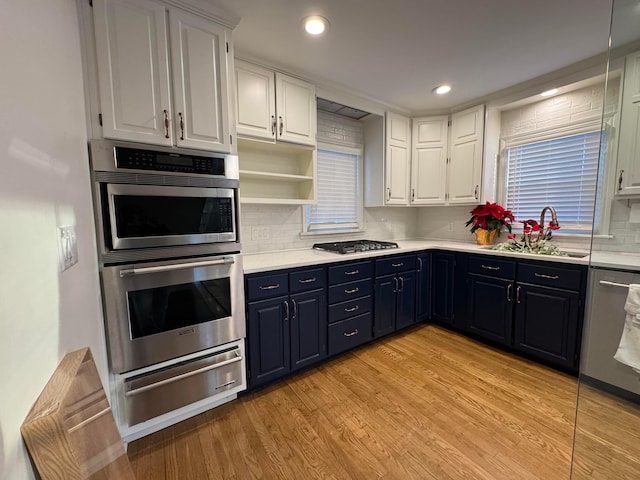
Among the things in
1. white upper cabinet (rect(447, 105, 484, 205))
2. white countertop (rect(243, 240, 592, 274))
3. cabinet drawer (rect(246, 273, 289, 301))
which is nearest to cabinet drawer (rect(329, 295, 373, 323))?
white countertop (rect(243, 240, 592, 274))

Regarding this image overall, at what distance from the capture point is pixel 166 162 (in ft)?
5.12

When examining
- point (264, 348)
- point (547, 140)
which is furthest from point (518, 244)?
point (264, 348)

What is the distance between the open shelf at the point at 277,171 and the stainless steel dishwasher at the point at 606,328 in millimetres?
2235

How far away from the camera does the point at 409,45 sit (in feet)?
6.69

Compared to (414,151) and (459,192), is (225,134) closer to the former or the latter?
(414,151)

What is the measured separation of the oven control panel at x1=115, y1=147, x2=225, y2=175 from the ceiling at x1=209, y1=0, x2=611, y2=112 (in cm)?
93

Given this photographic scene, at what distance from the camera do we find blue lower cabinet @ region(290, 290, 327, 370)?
2.13 metres

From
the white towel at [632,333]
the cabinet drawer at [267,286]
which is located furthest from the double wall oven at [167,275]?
the white towel at [632,333]

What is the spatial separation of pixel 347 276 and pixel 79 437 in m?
1.91

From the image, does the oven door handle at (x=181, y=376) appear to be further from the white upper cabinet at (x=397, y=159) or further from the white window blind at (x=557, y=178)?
the white window blind at (x=557, y=178)

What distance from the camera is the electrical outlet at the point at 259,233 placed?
2.55 meters

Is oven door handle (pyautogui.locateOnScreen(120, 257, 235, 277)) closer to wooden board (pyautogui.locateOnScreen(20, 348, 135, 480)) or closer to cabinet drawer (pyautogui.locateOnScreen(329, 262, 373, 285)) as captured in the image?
wooden board (pyautogui.locateOnScreen(20, 348, 135, 480))

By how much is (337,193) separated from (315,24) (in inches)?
65.9

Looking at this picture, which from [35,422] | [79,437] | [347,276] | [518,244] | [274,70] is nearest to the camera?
[35,422]
